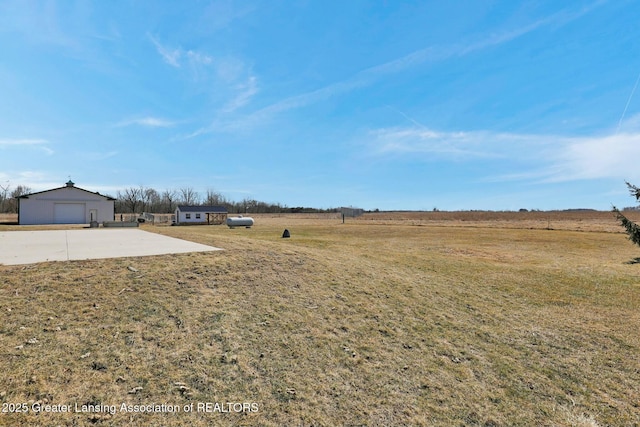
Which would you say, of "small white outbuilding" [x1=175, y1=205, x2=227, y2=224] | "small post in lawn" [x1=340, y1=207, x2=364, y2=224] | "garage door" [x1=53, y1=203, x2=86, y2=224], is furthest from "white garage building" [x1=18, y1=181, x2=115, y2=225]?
"small post in lawn" [x1=340, y1=207, x2=364, y2=224]

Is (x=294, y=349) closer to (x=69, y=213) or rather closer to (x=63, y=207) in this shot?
(x=69, y=213)

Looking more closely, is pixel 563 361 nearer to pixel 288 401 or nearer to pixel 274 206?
pixel 288 401

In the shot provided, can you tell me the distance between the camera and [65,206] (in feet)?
99.0

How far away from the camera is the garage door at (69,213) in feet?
98.2

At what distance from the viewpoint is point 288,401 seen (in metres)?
3.23

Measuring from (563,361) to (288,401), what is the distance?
4.00 m

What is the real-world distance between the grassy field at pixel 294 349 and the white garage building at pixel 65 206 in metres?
30.7

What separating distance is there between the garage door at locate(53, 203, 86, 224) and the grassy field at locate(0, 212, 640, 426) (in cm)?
3097

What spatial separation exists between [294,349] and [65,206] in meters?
35.9

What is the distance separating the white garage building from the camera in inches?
1133

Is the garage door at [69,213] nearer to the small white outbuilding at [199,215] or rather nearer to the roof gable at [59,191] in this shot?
the roof gable at [59,191]

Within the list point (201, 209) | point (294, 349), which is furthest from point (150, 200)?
point (294, 349)

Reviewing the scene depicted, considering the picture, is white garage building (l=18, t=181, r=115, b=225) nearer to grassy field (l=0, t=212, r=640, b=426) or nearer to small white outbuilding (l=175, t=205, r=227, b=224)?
small white outbuilding (l=175, t=205, r=227, b=224)

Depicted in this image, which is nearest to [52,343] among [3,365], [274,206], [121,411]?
[3,365]
